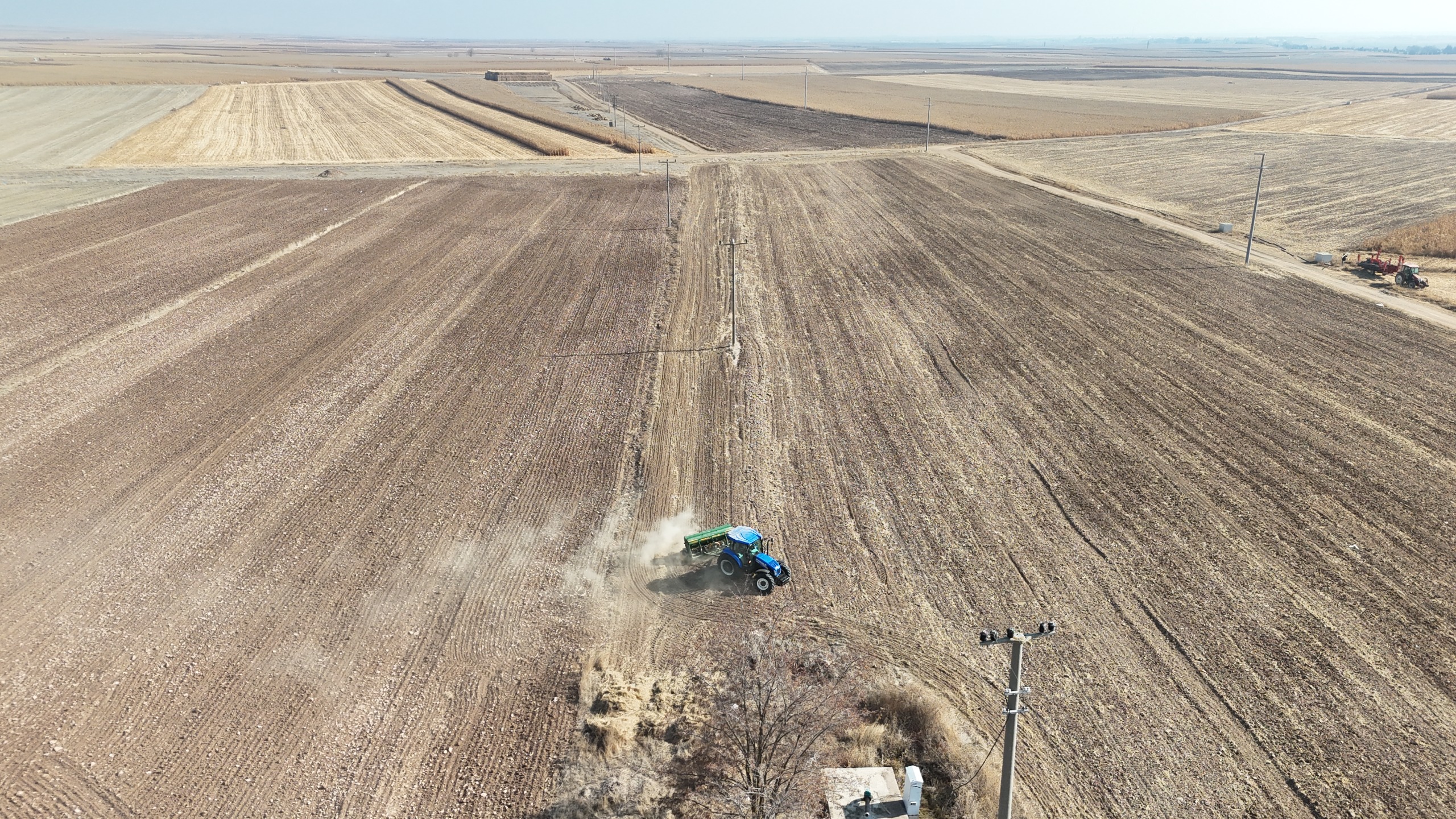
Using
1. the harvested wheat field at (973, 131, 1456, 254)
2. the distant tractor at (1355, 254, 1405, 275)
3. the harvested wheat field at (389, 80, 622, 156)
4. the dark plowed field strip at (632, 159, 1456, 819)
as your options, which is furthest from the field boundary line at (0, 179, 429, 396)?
the distant tractor at (1355, 254, 1405, 275)

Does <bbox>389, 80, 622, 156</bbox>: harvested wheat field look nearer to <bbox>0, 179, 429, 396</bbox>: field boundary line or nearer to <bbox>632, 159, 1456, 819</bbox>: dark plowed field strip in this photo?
<bbox>0, 179, 429, 396</bbox>: field boundary line

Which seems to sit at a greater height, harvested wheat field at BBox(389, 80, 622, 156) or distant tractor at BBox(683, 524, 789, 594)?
harvested wheat field at BBox(389, 80, 622, 156)

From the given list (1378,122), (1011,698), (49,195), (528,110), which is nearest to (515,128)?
(528,110)

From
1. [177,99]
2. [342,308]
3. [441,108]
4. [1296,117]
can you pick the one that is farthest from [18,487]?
[1296,117]

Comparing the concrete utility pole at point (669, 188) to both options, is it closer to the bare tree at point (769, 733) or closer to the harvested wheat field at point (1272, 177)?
the harvested wheat field at point (1272, 177)

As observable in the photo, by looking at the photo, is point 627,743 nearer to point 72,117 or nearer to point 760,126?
point 760,126

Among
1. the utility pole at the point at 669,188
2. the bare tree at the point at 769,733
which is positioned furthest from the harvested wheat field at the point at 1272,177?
the bare tree at the point at 769,733

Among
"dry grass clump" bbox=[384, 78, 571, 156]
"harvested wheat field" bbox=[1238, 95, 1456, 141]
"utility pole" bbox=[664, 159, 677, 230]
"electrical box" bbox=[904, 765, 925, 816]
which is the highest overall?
"dry grass clump" bbox=[384, 78, 571, 156]
